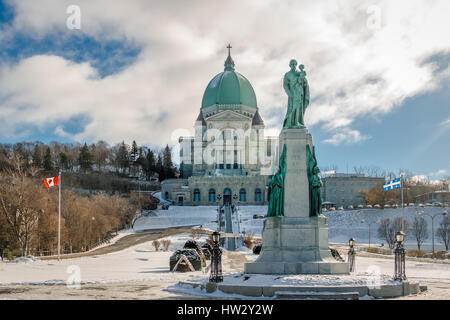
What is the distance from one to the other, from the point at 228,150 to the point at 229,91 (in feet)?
41.7

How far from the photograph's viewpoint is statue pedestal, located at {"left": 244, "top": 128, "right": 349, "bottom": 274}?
16578mm

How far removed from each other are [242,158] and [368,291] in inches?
3459

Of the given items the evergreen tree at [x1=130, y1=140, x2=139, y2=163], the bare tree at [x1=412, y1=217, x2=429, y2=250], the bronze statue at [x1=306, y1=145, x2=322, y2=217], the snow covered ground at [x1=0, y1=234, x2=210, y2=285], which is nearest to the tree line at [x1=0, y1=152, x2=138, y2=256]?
the snow covered ground at [x1=0, y1=234, x2=210, y2=285]

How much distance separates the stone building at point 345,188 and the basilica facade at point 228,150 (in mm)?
13086

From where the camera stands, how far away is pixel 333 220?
70.4m

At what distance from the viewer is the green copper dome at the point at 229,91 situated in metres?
104

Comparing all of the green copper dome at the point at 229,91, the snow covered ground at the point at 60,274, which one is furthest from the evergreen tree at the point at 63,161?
the snow covered ground at the point at 60,274

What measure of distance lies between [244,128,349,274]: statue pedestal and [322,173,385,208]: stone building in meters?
83.5

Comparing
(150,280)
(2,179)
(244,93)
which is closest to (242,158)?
(244,93)

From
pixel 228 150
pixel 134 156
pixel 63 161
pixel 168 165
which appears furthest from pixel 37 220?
pixel 134 156

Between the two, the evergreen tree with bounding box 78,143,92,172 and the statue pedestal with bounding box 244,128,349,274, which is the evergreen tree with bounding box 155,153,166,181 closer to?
the evergreen tree with bounding box 78,143,92,172

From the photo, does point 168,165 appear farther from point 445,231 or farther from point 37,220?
point 37,220

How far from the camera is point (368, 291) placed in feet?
45.9
